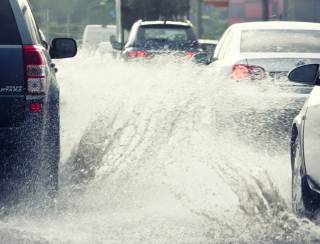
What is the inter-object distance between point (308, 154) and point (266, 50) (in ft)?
18.7

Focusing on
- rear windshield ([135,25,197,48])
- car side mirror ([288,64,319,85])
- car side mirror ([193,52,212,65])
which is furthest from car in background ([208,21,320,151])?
rear windshield ([135,25,197,48])

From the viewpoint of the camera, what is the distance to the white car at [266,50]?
11844 mm

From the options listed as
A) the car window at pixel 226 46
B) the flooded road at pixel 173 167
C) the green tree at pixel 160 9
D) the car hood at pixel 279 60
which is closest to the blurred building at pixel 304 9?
the green tree at pixel 160 9

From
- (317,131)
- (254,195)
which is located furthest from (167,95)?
(317,131)

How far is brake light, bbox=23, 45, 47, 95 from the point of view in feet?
24.7

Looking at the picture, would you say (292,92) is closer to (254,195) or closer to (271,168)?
(271,168)

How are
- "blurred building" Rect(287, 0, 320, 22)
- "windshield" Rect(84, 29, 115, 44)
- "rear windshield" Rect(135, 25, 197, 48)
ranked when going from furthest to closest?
"blurred building" Rect(287, 0, 320, 22) → "windshield" Rect(84, 29, 115, 44) → "rear windshield" Rect(135, 25, 197, 48)

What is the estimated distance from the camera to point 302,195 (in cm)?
704

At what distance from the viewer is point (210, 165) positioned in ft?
31.8

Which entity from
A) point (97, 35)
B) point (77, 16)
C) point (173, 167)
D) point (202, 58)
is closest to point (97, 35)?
point (97, 35)

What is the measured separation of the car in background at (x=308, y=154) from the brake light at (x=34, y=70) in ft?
5.30

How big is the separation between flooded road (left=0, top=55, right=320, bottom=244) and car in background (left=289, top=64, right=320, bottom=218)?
0.40 feet

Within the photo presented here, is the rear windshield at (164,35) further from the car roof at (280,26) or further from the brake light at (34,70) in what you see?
the brake light at (34,70)

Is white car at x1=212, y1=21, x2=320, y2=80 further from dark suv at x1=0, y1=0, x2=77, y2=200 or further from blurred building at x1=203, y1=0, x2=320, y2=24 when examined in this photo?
blurred building at x1=203, y1=0, x2=320, y2=24
